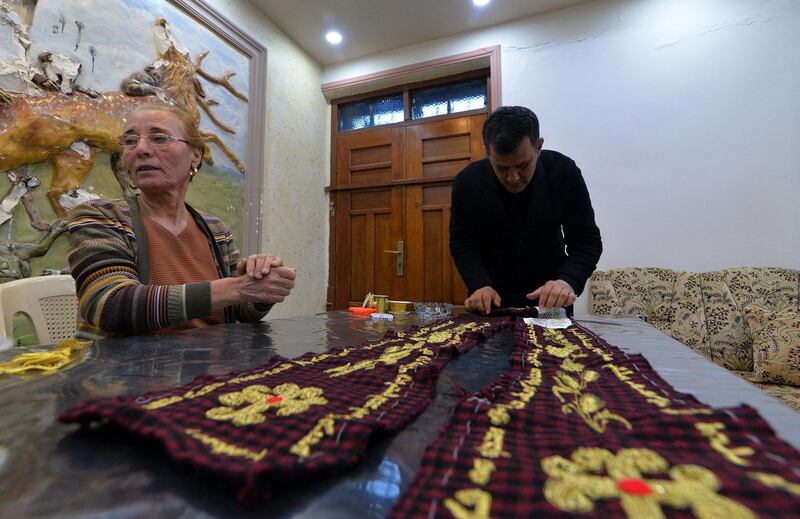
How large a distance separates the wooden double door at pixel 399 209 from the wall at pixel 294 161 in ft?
0.66

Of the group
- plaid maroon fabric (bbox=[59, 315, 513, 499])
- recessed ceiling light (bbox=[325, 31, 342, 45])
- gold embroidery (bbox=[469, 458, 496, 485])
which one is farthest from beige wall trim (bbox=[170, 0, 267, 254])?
gold embroidery (bbox=[469, 458, 496, 485])

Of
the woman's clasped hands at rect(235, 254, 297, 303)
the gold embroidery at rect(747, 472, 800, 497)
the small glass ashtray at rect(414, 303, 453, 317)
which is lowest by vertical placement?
the small glass ashtray at rect(414, 303, 453, 317)

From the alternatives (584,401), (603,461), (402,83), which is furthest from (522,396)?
(402,83)

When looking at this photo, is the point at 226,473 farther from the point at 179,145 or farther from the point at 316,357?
the point at 179,145

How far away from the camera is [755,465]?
279 mm

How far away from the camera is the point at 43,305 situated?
1.46 metres

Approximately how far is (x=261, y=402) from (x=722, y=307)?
2955mm

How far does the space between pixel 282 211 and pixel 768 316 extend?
349 cm

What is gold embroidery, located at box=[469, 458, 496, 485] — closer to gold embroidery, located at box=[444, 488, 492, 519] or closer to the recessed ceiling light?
gold embroidery, located at box=[444, 488, 492, 519]

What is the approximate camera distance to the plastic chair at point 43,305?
1316 mm

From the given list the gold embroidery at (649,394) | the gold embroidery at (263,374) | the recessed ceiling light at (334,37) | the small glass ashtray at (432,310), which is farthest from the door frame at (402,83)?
the gold embroidery at (263,374)

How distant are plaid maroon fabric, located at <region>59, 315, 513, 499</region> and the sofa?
2.00 m

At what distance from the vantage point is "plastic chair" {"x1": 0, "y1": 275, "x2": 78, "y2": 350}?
4.32 ft

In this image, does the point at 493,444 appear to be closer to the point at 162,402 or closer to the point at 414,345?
the point at 162,402
